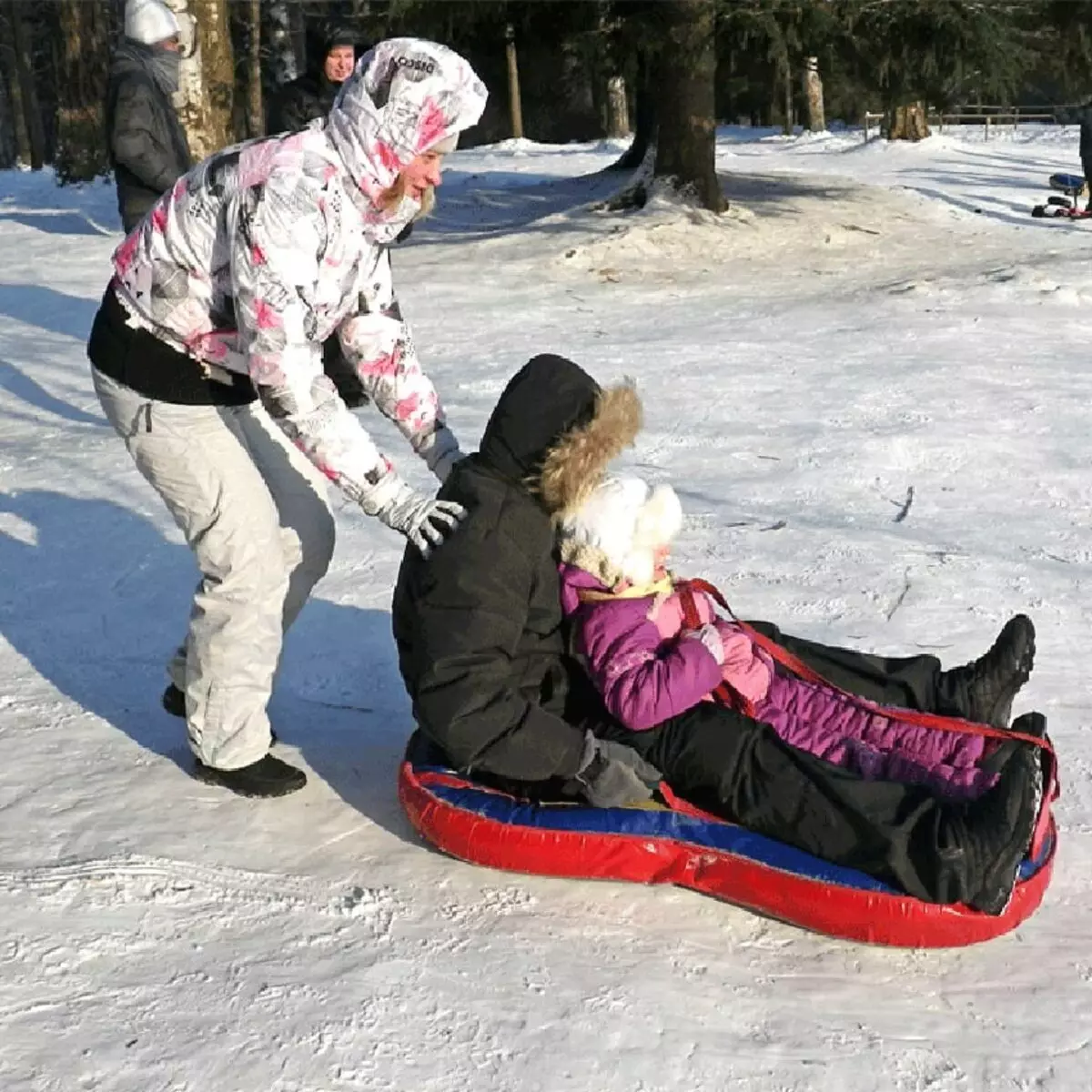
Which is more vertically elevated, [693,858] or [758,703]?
[758,703]

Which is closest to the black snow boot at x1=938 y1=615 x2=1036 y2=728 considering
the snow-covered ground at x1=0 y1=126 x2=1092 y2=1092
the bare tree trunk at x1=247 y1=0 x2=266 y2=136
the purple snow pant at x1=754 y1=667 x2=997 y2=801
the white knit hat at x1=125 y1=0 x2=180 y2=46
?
the purple snow pant at x1=754 y1=667 x2=997 y2=801

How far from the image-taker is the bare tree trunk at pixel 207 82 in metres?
10.0

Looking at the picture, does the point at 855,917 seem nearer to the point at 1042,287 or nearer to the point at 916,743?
the point at 916,743

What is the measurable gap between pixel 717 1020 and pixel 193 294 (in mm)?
1825

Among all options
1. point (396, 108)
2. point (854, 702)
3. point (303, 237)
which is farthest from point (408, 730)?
point (396, 108)

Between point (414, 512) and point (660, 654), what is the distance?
617 mm

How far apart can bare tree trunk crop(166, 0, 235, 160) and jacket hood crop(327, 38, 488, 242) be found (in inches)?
293

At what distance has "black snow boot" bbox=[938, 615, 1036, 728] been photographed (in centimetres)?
328

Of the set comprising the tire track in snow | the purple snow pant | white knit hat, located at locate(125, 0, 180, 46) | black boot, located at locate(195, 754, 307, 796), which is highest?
white knit hat, located at locate(125, 0, 180, 46)

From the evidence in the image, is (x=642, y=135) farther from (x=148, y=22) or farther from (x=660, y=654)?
(x=660, y=654)

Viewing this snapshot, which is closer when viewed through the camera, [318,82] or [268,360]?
[268,360]

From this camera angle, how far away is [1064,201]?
12.6 meters

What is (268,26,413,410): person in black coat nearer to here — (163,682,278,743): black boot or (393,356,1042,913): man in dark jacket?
(163,682,278,743): black boot

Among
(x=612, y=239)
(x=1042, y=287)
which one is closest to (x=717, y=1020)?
(x=1042, y=287)
